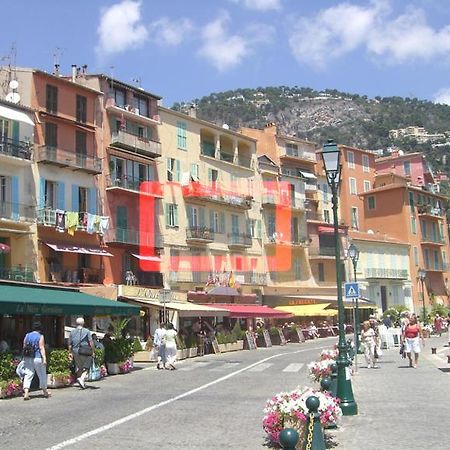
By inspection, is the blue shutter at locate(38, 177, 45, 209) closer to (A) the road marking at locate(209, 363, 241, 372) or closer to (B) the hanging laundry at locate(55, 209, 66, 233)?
(B) the hanging laundry at locate(55, 209, 66, 233)

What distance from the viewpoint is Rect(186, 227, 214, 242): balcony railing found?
45.8 m

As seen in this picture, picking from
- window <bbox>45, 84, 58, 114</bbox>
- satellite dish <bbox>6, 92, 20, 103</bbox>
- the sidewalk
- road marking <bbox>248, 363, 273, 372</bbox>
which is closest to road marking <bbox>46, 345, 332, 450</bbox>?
road marking <bbox>248, 363, 273, 372</bbox>

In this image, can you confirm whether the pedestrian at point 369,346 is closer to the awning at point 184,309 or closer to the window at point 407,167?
the awning at point 184,309

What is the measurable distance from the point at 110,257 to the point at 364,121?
534ft

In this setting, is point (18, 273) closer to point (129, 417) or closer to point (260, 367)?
point (260, 367)

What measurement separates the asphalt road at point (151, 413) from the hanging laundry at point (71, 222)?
49.7ft

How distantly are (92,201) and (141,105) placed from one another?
846 centimetres

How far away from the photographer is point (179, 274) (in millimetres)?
44344

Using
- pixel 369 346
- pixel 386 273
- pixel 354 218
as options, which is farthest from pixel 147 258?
pixel 354 218

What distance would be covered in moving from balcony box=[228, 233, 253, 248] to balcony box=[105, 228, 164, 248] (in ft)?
27.1

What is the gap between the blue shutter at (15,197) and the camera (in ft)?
109

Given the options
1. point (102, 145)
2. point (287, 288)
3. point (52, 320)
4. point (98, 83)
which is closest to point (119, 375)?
point (52, 320)

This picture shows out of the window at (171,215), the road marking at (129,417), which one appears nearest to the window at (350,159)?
the window at (171,215)

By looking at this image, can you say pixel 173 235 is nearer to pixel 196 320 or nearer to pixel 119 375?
pixel 196 320
